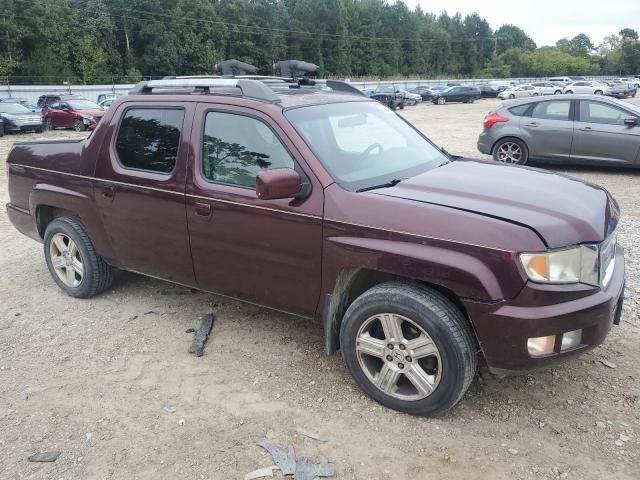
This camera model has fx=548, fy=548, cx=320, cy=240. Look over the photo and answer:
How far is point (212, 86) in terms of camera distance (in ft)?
13.1

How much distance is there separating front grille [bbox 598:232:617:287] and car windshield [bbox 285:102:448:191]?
1232 mm

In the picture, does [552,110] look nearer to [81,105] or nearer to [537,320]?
[537,320]

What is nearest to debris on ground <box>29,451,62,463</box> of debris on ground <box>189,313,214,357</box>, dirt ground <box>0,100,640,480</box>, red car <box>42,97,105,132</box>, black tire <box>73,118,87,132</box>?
dirt ground <box>0,100,640,480</box>

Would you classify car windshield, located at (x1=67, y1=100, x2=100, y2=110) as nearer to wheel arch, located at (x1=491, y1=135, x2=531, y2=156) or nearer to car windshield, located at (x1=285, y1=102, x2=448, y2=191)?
wheel arch, located at (x1=491, y1=135, x2=531, y2=156)

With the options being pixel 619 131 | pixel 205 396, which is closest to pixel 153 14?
Result: pixel 619 131

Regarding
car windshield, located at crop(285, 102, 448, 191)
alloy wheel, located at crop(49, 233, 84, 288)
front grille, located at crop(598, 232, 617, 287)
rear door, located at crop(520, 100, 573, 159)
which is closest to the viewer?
front grille, located at crop(598, 232, 617, 287)

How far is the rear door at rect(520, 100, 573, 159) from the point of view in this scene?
413 inches

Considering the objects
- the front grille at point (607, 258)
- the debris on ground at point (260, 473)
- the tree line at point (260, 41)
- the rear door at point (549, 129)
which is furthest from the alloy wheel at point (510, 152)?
the tree line at point (260, 41)

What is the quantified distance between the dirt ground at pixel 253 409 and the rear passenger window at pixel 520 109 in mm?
7080

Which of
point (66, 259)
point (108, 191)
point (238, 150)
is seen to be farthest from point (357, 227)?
point (66, 259)

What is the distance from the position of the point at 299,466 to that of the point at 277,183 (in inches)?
60.2

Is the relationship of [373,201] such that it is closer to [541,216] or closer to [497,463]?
[541,216]

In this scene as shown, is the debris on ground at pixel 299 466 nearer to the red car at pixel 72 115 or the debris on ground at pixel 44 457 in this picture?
the debris on ground at pixel 44 457

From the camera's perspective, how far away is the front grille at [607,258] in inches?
119
